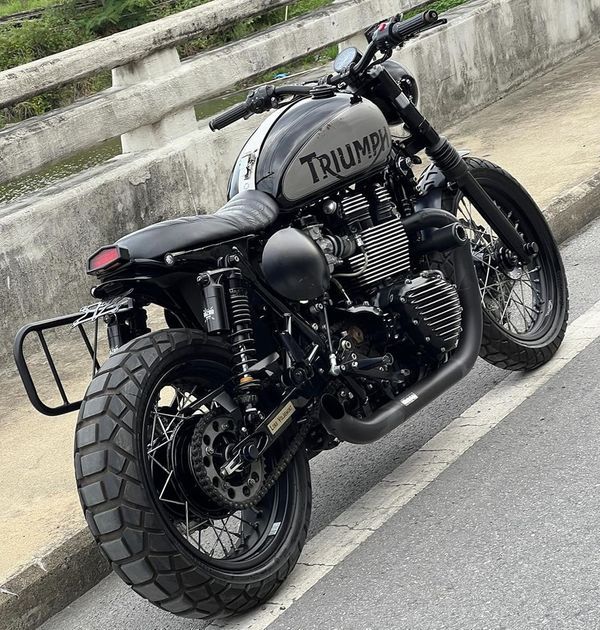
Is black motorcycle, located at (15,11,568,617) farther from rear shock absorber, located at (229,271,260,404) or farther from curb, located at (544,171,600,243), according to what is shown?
curb, located at (544,171,600,243)

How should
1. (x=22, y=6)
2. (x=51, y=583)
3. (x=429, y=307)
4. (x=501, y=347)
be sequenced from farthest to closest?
(x=22, y=6) < (x=501, y=347) < (x=429, y=307) < (x=51, y=583)

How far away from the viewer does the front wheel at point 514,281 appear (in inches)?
190

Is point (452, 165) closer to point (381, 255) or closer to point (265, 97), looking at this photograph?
point (381, 255)

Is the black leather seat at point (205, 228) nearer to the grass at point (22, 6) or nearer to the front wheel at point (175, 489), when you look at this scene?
the front wheel at point (175, 489)

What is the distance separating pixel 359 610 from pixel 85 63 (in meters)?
3.87

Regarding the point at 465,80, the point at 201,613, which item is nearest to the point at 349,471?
the point at 201,613

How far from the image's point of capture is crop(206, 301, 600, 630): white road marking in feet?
12.0

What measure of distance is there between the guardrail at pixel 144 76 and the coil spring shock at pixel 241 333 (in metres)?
2.76

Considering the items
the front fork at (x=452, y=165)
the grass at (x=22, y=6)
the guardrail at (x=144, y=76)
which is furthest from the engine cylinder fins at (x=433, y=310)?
the grass at (x=22, y=6)

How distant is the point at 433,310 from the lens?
168 inches

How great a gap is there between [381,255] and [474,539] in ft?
3.63

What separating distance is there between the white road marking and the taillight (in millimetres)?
1111

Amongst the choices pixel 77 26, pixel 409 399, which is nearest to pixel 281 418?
pixel 409 399

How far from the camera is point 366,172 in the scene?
4.24 metres
